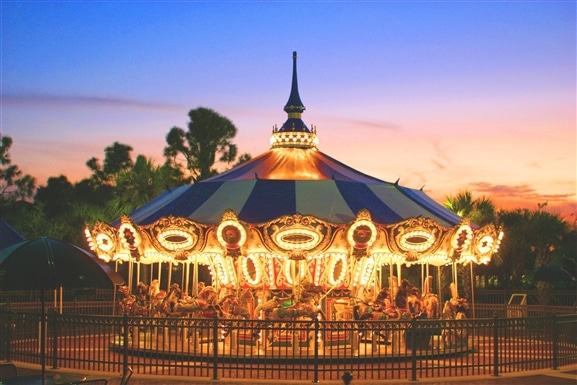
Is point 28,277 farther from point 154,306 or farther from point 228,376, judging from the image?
point 154,306

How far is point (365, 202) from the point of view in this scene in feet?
69.6

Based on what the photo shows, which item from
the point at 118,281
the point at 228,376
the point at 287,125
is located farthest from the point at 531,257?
the point at 118,281

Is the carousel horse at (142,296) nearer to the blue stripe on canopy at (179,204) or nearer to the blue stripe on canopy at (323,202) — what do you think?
the blue stripe on canopy at (179,204)

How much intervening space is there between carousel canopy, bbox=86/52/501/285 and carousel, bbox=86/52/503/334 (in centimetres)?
3

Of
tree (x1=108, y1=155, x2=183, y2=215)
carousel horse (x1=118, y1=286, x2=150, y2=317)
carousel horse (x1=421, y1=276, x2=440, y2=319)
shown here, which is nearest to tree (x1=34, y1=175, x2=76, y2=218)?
tree (x1=108, y1=155, x2=183, y2=215)

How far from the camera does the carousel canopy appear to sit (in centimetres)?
1947

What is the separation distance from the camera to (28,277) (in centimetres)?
1252

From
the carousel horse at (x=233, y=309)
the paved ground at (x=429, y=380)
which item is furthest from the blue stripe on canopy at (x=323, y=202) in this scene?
the paved ground at (x=429, y=380)

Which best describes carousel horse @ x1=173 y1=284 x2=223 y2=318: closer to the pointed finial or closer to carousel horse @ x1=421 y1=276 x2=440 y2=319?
carousel horse @ x1=421 y1=276 x2=440 y2=319

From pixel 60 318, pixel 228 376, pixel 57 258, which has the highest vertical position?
pixel 57 258

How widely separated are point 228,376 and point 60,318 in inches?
135

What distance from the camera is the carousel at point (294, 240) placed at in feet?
64.0

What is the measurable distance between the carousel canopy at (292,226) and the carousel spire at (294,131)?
1.34ft

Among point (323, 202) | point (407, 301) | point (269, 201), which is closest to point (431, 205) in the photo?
point (407, 301)
